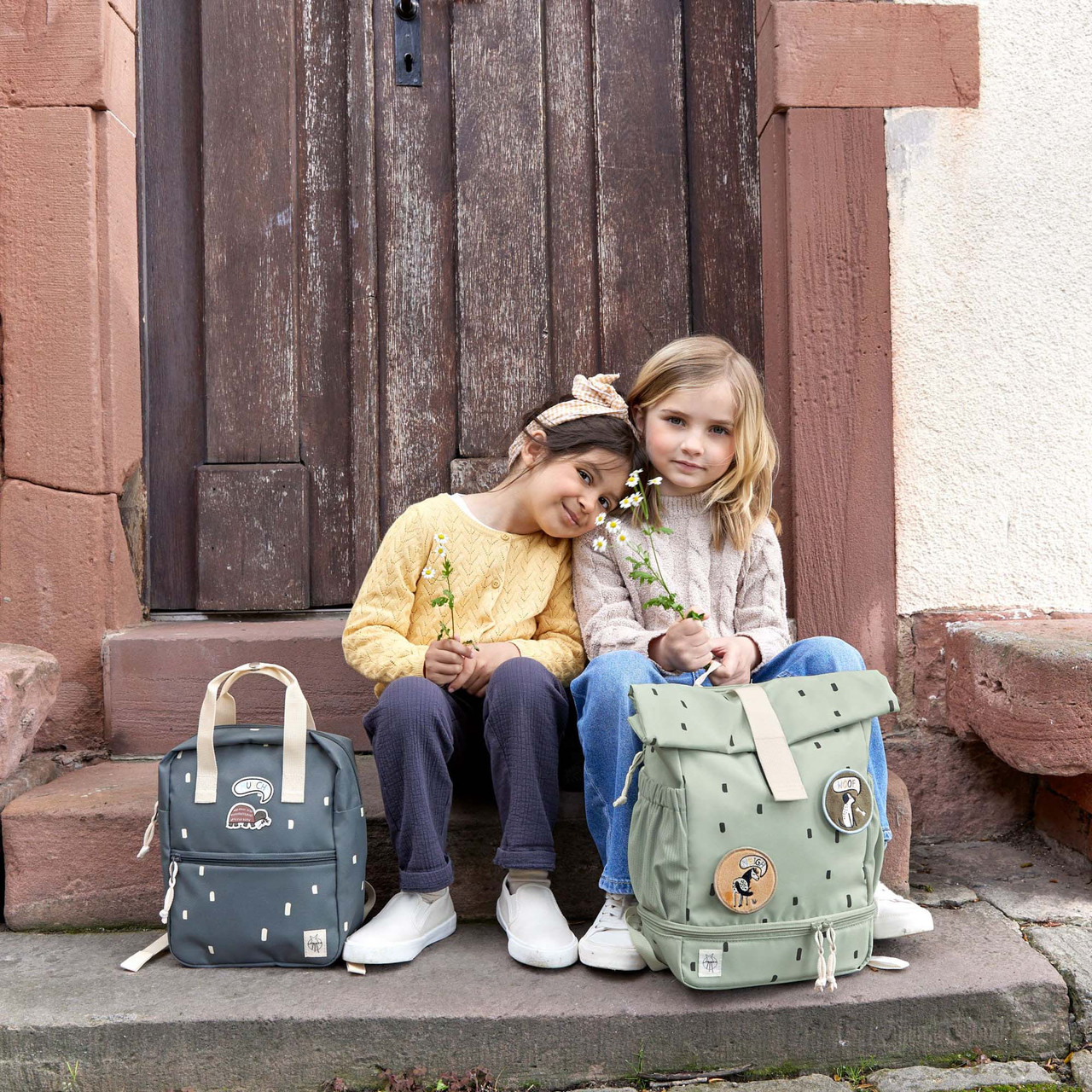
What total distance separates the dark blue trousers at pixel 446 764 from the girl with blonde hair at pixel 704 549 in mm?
106

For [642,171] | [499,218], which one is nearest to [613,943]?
Answer: [499,218]

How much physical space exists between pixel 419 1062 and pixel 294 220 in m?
2.09

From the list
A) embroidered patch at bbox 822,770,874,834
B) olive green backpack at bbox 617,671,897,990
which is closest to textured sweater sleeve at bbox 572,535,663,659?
olive green backpack at bbox 617,671,897,990

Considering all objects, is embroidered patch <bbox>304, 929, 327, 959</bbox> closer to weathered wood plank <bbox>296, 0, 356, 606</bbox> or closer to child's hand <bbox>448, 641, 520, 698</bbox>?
child's hand <bbox>448, 641, 520, 698</bbox>

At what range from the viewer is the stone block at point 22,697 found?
2053 millimetres

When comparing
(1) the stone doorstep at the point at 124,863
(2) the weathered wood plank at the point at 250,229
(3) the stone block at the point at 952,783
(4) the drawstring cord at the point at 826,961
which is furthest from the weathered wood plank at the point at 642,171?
(4) the drawstring cord at the point at 826,961

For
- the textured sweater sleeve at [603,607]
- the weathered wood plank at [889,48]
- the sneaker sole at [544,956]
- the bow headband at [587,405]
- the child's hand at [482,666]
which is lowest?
the sneaker sole at [544,956]

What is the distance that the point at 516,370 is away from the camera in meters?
2.67

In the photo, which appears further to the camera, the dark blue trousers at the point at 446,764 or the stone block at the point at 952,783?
the stone block at the point at 952,783

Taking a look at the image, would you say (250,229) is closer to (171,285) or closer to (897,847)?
→ (171,285)

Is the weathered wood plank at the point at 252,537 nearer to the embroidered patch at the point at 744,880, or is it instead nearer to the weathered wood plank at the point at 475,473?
the weathered wood plank at the point at 475,473

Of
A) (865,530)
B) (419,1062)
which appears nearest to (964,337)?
(865,530)

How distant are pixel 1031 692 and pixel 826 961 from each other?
2.56ft

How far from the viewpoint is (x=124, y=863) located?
202 cm
